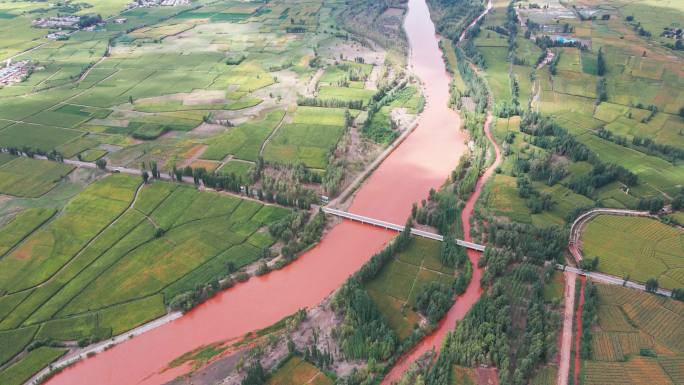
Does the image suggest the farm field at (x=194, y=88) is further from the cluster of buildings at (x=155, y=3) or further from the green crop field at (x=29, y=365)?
the green crop field at (x=29, y=365)

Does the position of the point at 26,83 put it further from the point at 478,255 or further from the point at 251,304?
the point at 478,255

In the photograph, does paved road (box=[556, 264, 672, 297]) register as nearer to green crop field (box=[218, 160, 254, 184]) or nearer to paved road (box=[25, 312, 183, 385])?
paved road (box=[25, 312, 183, 385])

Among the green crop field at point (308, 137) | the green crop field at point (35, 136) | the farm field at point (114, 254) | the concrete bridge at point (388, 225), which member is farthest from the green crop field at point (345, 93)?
the green crop field at point (35, 136)

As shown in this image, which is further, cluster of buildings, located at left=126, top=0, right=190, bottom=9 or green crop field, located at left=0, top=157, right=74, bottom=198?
cluster of buildings, located at left=126, top=0, right=190, bottom=9

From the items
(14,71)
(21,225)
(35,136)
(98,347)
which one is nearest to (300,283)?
(98,347)

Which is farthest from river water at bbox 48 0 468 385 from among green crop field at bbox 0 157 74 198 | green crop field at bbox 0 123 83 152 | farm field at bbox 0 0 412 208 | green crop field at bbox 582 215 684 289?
green crop field at bbox 0 123 83 152

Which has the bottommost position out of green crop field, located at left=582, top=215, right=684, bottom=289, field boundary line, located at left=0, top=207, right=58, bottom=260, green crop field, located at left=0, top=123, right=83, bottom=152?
field boundary line, located at left=0, top=207, right=58, bottom=260

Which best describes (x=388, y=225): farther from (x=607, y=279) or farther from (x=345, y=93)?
(x=345, y=93)

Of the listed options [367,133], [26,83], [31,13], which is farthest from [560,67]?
[31,13]

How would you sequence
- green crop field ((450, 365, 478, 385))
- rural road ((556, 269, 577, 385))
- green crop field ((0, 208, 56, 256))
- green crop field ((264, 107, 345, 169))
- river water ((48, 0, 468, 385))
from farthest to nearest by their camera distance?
green crop field ((264, 107, 345, 169)) → green crop field ((0, 208, 56, 256)) → river water ((48, 0, 468, 385)) → rural road ((556, 269, 577, 385)) → green crop field ((450, 365, 478, 385))
